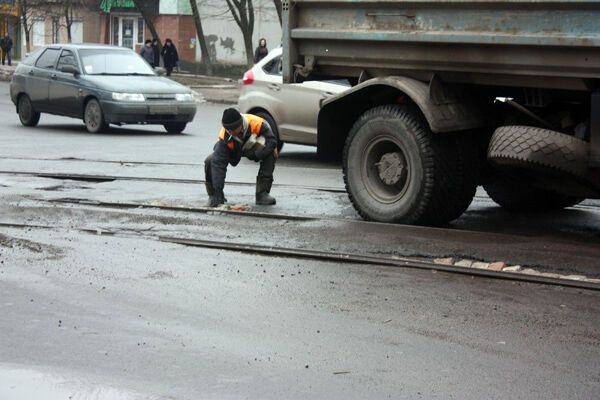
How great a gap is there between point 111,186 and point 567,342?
7002 mm

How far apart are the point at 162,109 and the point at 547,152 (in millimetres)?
12410

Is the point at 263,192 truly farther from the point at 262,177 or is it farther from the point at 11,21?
the point at 11,21

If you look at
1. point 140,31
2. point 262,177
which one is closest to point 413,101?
point 262,177

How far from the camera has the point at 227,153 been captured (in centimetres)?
1029

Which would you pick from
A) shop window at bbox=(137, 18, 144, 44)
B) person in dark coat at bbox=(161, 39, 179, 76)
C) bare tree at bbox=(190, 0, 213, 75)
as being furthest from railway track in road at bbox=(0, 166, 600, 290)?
shop window at bbox=(137, 18, 144, 44)

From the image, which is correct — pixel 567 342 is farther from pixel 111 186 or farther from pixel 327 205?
pixel 111 186

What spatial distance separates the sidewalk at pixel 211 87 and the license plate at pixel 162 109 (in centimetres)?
1210

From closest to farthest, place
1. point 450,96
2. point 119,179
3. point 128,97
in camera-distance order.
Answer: point 450,96, point 119,179, point 128,97

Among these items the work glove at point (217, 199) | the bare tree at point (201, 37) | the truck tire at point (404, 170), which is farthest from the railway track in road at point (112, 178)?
the bare tree at point (201, 37)

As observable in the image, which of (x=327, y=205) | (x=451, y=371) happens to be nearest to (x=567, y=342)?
(x=451, y=371)

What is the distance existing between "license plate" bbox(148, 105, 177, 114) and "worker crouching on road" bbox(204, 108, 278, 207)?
8963 mm

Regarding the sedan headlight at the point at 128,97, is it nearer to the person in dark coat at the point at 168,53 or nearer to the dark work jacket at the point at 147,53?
the dark work jacket at the point at 147,53

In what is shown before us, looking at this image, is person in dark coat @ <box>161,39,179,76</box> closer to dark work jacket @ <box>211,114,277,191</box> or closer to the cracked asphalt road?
dark work jacket @ <box>211,114,277,191</box>

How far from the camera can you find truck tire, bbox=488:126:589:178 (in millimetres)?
7789
